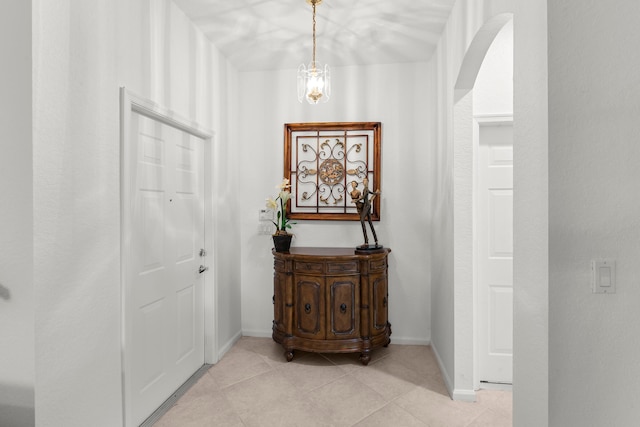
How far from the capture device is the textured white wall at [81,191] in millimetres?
1408

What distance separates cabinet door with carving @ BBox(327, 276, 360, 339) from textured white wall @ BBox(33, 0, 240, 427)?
5.00 ft

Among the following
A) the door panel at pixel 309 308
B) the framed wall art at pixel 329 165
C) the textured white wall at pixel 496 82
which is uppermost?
the textured white wall at pixel 496 82

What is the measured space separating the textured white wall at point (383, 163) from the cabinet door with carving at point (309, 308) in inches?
23.9

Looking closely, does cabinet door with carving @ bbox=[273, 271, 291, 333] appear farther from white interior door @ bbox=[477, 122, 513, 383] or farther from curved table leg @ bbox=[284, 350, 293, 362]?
white interior door @ bbox=[477, 122, 513, 383]

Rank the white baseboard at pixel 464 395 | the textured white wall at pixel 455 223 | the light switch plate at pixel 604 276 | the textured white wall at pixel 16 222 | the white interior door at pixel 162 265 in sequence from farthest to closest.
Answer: the white baseboard at pixel 464 395 → the textured white wall at pixel 455 223 → the white interior door at pixel 162 265 → the textured white wall at pixel 16 222 → the light switch plate at pixel 604 276

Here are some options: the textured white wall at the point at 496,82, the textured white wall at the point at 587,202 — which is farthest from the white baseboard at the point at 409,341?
the textured white wall at the point at 587,202

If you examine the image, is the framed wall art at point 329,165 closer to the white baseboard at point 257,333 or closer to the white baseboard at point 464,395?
the white baseboard at point 257,333

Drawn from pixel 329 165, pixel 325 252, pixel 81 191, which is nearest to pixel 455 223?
pixel 325 252

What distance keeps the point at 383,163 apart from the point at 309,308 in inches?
58.8

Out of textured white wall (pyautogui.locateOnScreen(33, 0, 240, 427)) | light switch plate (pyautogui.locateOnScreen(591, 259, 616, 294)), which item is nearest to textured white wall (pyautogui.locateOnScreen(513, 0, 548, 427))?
light switch plate (pyautogui.locateOnScreen(591, 259, 616, 294))

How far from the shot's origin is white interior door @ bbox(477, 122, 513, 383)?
8.58ft

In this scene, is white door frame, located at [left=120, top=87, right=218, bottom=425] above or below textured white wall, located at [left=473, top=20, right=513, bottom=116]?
below

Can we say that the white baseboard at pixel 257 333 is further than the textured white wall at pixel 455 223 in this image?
Yes

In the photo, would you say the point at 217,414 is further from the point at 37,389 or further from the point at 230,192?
the point at 230,192
